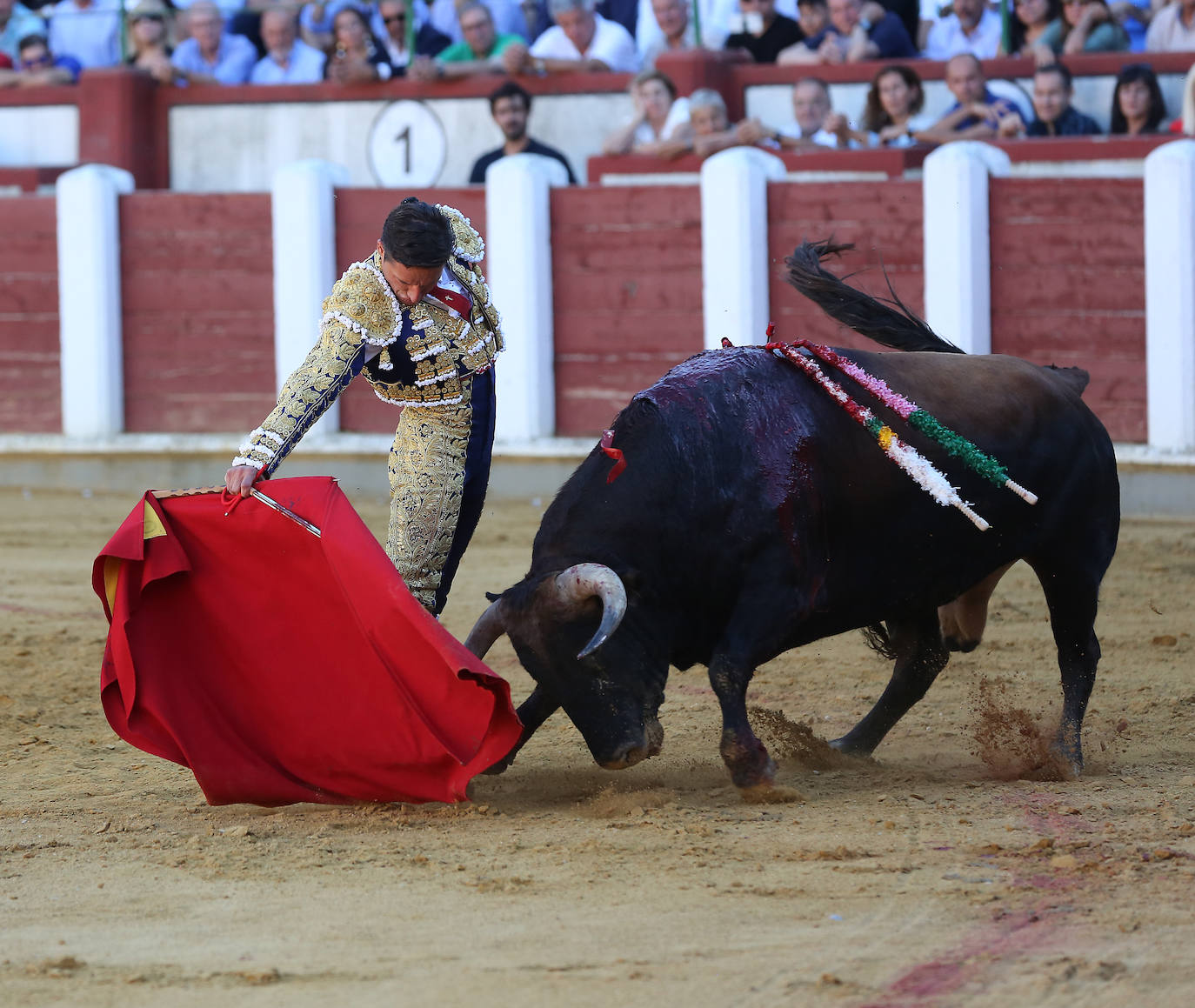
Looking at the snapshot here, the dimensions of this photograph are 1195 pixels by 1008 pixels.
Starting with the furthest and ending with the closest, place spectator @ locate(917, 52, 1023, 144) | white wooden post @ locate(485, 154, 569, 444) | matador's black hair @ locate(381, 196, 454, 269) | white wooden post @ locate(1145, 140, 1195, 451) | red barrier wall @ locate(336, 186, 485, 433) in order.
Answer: red barrier wall @ locate(336, 186, 485, 433)
white wooden post @ locate(485, 154, 569, 444)
spectator @ locate(917, 52, 1023, 144)
white wooden post @ locate(1145, 140, 1195, 451)
matador's black hair @ locate(381, 196, 454, 269)

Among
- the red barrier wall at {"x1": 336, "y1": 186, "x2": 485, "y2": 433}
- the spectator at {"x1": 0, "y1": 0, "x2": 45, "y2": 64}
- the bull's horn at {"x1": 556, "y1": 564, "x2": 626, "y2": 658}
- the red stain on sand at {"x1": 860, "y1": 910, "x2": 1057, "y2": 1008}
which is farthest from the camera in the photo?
the spectator at {"x1": 0, "y1": 0, "x2": 45, "y2": 64}

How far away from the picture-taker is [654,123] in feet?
27.0

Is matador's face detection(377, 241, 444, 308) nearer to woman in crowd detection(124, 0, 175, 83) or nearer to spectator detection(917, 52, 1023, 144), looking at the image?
spectator detection(917, 52, 1023, 144)

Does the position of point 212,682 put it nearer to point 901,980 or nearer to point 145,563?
point 145,563

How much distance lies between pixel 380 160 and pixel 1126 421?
157 inches

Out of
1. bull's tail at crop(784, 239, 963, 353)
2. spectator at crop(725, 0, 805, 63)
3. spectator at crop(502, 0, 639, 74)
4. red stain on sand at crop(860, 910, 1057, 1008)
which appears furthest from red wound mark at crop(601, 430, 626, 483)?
spectator at crop(502, 0, 639, 74)

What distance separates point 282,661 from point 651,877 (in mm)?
966

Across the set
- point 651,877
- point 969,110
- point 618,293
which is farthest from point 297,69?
point 651,877

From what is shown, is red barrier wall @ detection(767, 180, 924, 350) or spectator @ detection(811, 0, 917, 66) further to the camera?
spectator @ detection(811, 0, 917, 66)

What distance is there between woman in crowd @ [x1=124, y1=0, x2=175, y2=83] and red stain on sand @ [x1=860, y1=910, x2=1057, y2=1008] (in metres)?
8.07

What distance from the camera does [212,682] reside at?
136 inches

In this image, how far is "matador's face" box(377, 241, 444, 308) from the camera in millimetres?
3311

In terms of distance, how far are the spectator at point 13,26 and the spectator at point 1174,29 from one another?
5.94 meters

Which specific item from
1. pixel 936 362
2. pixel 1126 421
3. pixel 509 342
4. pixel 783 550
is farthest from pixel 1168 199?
pixel 783 550
